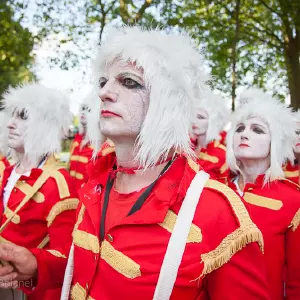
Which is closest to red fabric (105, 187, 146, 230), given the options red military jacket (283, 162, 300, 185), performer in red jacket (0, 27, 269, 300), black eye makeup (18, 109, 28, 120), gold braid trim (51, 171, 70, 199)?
performer in red jacket (0, 27, 269, 300)

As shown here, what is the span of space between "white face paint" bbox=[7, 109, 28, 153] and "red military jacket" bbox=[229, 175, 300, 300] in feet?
6.79

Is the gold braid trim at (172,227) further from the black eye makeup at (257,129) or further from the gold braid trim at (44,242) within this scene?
the black eye makeup at (257,129)

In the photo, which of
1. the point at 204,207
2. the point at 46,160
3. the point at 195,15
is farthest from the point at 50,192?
the point at 195,15

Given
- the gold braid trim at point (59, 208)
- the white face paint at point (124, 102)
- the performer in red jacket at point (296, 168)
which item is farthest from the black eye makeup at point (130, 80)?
the performer in red jacket at point (296, 168)

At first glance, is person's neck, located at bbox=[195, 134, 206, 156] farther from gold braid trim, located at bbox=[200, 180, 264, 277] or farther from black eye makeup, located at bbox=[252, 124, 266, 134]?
gold braid trim, located at bbox=[200, 180, 264, 277]

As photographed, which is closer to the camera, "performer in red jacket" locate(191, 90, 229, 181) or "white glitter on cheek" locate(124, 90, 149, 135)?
"white glitter on cheek" locate(124, 90, 149, 135)

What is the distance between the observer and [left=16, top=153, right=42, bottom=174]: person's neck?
11.1ft

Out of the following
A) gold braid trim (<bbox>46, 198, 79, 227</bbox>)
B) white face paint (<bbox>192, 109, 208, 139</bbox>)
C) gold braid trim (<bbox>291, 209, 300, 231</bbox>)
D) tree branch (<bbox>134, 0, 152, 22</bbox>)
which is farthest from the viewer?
tree branch (<bbox>134, 0, 152, 22</bbox>)

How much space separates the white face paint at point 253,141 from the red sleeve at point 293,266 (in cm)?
75

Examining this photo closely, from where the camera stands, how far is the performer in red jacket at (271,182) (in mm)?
2768

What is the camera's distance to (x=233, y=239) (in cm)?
167

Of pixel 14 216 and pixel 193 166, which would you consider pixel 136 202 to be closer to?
pixel 193 166

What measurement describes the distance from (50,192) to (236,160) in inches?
68.8

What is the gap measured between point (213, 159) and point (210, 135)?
699 millimetres
